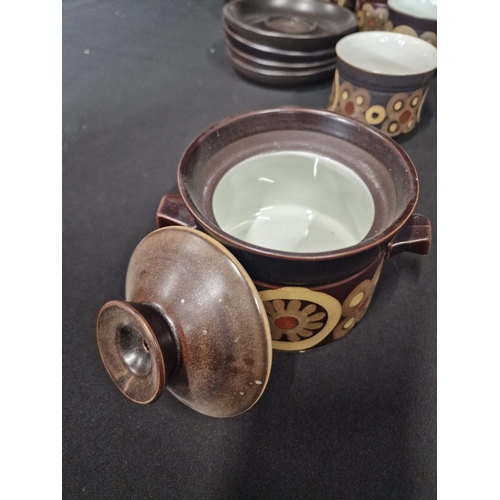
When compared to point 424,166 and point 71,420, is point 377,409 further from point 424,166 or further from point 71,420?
point 424,166

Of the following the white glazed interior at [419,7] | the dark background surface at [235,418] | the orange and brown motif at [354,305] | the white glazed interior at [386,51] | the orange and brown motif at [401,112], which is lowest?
the dark background surface at [235,418]

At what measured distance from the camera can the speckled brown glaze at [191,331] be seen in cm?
52

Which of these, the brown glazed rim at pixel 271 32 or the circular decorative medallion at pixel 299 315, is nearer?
the circular decorative medallion at pixel 299 315

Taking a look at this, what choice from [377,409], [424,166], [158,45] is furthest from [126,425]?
[158,45]

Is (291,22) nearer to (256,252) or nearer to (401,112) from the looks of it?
(401,112)

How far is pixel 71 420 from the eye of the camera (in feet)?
2.30

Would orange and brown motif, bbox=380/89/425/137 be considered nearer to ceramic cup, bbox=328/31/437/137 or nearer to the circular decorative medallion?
ceramic cup, bbox=328/31/437/137

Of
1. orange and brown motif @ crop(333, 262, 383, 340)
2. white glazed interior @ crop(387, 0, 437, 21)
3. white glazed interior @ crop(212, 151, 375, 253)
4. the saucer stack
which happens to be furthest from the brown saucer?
orange and brown motif @ crop(333, 262, 383, 340)

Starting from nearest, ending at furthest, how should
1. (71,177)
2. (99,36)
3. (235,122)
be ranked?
1. (235,122)
2. (71,177)
3. (99,36)

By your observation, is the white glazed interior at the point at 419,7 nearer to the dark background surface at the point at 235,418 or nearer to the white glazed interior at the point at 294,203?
the dark background surface at the point at 235,418

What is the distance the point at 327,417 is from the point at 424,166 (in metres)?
0.85

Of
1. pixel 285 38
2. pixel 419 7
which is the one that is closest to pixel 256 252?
pixel 285 38

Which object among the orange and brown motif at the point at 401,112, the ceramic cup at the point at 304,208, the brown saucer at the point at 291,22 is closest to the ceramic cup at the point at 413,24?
the brown saucer at the point at 291,22

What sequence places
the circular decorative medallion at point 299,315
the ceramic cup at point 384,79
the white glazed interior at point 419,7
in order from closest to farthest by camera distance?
the circular decorative medallion at point 299,315, the ceramic cup at point 384,79, the white glazed interior at point 419,7
